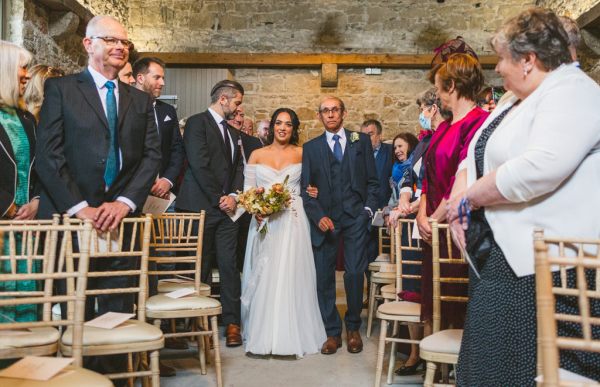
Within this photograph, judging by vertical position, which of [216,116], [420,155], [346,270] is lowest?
[346,270]

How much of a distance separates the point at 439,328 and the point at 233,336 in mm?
2168

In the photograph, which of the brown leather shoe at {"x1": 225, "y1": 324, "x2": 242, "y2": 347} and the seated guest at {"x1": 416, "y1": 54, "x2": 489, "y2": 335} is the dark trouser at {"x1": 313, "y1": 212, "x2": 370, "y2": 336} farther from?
the seated guest at {"x1": 416, "y1": 54, "x2": 489, "y2": 335}

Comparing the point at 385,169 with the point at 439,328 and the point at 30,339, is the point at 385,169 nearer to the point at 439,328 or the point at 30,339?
the point at 439,328

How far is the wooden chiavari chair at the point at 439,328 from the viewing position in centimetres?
250

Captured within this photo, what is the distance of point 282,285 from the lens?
4.48 metres

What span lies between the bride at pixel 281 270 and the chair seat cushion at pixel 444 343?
1.89 m

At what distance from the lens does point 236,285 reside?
4.75 m

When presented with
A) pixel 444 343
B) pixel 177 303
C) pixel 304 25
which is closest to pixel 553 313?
pixel 444 343

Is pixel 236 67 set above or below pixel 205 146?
above

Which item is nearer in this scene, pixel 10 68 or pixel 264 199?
pixel 10 68

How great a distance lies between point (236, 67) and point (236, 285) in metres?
5.25

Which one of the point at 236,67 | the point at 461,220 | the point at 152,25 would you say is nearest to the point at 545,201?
the point at 461,220

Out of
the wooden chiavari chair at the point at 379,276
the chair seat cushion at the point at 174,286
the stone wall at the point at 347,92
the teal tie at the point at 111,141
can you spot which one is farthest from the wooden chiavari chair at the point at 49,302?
the stone wall at the point at 347,92

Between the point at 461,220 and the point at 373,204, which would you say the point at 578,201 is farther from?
the point at 373,204
